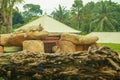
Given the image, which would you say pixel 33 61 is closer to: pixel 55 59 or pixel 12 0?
pixel 55 59

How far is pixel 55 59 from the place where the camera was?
15.2ft

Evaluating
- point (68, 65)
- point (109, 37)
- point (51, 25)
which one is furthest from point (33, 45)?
point (109, 37)

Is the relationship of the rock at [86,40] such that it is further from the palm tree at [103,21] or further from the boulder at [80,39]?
the palm tree at [103,21]

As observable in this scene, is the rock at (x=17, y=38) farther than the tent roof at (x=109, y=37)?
A: No

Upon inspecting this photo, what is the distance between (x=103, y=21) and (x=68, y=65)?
48.9 meters

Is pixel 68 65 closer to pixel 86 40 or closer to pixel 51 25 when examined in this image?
pixel 86 40

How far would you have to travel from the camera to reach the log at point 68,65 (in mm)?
4543

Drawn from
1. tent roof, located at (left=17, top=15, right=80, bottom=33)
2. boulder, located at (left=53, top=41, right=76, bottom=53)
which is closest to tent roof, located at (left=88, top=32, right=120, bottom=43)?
tent roof, located at (left=17, top=15, right=80, bottom=33)

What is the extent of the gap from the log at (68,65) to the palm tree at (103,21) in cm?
4838

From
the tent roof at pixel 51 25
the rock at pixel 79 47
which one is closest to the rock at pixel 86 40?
the rock at pixel 79 47

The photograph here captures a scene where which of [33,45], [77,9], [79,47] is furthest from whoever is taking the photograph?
[77,9]

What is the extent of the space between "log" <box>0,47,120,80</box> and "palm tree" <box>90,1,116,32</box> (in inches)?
1905

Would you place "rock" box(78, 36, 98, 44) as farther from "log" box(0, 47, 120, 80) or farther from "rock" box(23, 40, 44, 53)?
"log" box(0, 47, 120, 80)

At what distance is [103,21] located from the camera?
52938 millimetres
